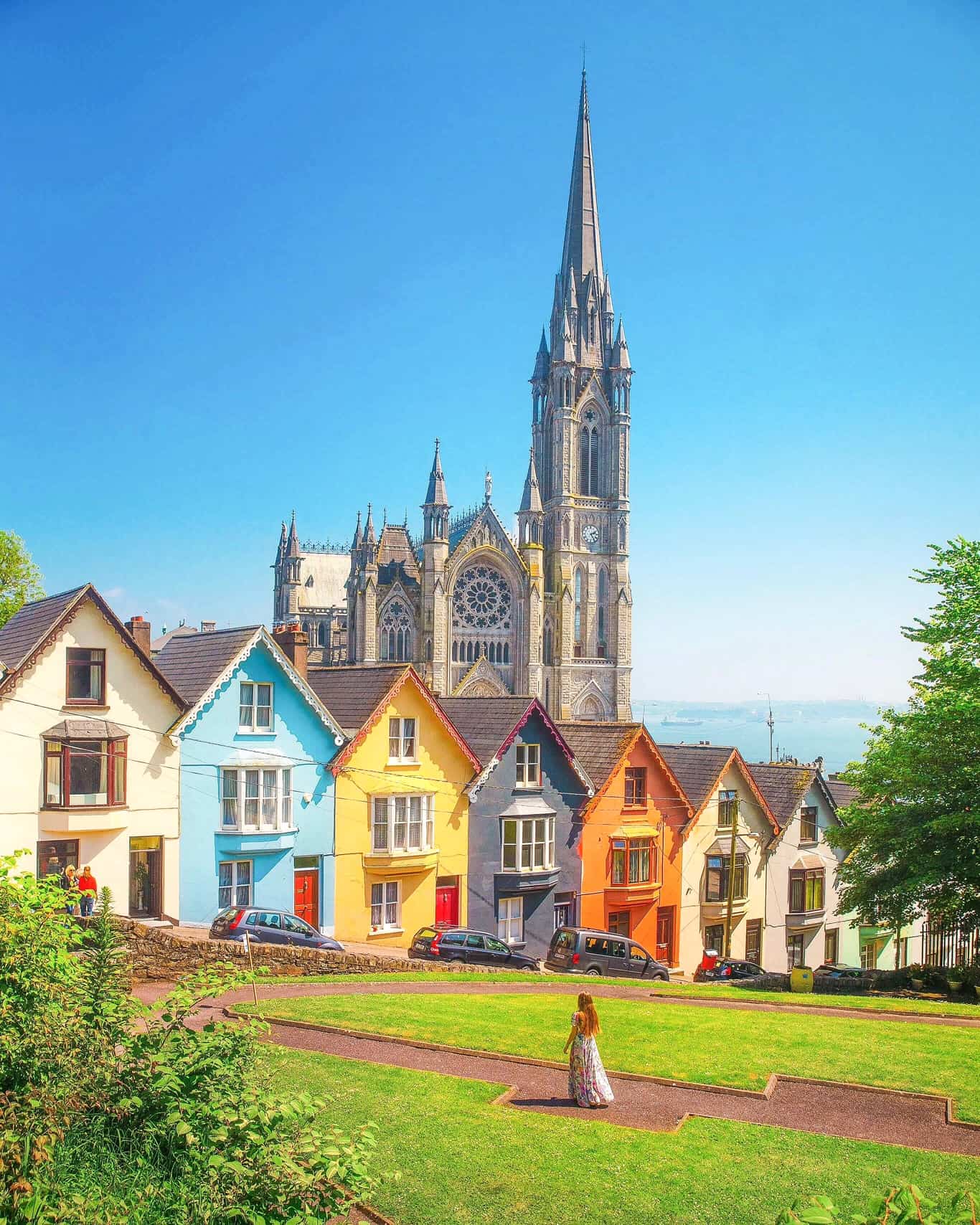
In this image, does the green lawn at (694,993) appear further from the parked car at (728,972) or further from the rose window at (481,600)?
the rose window at (481,600)

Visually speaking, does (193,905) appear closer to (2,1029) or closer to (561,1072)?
(561,1072)

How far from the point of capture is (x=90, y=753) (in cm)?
3002

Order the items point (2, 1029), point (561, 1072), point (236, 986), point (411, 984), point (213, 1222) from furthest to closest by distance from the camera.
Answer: point (411, 984), point (561, 1072), point (236, 986), point (2, 1029), point (213, 1222)

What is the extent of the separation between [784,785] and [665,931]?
843 centimetres

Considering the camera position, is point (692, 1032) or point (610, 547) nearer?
point (692, 1032)

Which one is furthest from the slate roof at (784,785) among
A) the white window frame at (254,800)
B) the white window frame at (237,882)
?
the white window frame at (237,882)

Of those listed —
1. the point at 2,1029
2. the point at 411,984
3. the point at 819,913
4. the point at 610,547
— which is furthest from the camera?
the point at 610,547

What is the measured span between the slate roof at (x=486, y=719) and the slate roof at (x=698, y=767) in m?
7.02

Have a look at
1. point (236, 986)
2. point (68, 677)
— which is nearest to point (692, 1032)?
point (236, 986)

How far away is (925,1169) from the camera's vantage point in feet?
45.0

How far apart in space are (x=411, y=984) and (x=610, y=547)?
9400 centimetres

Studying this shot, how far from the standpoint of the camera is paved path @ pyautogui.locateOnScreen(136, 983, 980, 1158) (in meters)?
15.3

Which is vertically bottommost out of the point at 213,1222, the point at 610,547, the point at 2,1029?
the point at 213,1222

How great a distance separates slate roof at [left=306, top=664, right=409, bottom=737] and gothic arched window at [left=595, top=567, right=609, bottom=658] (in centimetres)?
7686
